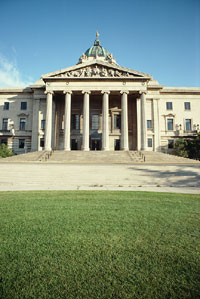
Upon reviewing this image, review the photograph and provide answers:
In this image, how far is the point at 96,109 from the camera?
38406 millimetres

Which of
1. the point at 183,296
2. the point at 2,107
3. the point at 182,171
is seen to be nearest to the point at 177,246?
the point at 183,296

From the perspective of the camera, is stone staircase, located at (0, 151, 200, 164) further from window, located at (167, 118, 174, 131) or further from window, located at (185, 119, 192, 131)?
window, located at (185, 119, 192, 131)

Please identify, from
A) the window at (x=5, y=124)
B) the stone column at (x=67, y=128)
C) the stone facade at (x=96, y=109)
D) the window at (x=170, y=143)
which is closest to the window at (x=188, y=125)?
the stone facade at (x=96, y=109)

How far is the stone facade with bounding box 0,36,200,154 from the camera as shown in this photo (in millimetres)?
33062

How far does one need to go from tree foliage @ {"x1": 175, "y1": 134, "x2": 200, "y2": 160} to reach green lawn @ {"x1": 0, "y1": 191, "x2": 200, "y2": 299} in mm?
32659

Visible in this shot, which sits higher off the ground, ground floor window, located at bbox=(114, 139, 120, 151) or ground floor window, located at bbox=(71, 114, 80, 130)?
ground floor window, located at bbox=(71, 114, 80, 130)

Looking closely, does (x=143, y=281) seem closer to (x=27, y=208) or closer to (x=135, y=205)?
(x=135, y=205)

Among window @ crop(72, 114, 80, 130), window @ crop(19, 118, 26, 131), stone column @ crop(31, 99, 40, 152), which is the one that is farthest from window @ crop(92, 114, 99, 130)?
window @ crop(19, 118, 26, 131)

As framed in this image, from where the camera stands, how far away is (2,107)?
40.0 m

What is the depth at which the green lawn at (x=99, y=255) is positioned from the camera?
2.16m

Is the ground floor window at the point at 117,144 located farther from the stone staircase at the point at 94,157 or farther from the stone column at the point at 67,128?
the stone column at the point at 67,128

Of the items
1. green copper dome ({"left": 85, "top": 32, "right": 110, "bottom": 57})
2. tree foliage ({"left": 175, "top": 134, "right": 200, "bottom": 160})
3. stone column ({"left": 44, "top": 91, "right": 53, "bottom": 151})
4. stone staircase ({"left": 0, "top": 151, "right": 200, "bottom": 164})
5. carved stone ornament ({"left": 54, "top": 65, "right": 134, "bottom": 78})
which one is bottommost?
stone staircase ({"left": 0, "top": 151, "right": 200, "bottom": 164})

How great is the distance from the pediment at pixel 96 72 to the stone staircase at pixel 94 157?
49.6ft

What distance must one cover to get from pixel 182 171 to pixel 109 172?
6685 mm
